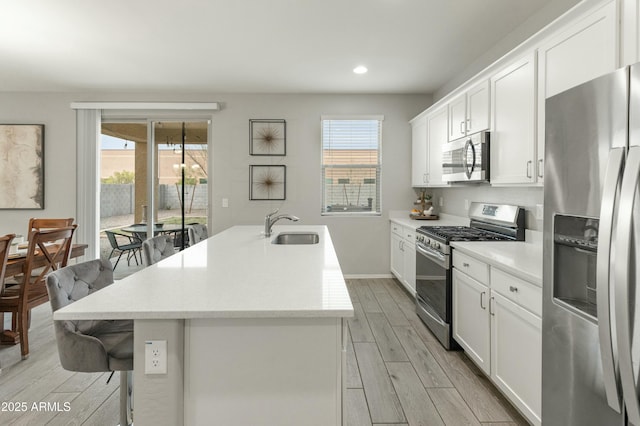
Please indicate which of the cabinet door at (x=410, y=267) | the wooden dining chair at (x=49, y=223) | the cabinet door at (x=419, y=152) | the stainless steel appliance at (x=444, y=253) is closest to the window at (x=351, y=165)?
the cabinet door at (x=419, y=152)

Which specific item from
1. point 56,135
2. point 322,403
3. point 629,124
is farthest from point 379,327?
point 56,135

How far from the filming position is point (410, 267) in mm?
4066

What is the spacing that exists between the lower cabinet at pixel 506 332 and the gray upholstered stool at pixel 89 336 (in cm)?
189

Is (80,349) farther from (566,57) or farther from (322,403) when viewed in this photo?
(566,57)

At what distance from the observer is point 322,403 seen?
1.27 meters

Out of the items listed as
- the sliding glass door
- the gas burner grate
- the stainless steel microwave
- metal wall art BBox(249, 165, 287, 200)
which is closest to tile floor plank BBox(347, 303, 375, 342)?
the gas burner grate

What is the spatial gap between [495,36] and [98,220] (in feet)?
17.9

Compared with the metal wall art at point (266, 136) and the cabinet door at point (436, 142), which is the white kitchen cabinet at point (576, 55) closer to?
the cabinet door at point (436, 142)

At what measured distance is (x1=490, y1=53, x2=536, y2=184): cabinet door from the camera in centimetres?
235

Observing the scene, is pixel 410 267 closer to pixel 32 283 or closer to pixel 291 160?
pixel 291 160

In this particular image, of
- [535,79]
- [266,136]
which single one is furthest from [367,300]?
[535,79]

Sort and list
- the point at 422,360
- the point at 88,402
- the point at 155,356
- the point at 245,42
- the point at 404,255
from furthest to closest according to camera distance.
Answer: the point at 404,255 < the point at 245,42 < the point at 422,360 < the point at 88,402 < the point at 155,356

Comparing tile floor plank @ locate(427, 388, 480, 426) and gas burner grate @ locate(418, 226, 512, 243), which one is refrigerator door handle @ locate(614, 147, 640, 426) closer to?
tile floor plank @ locate(427, 388, 480, 426)

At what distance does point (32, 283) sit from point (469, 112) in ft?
13.3
